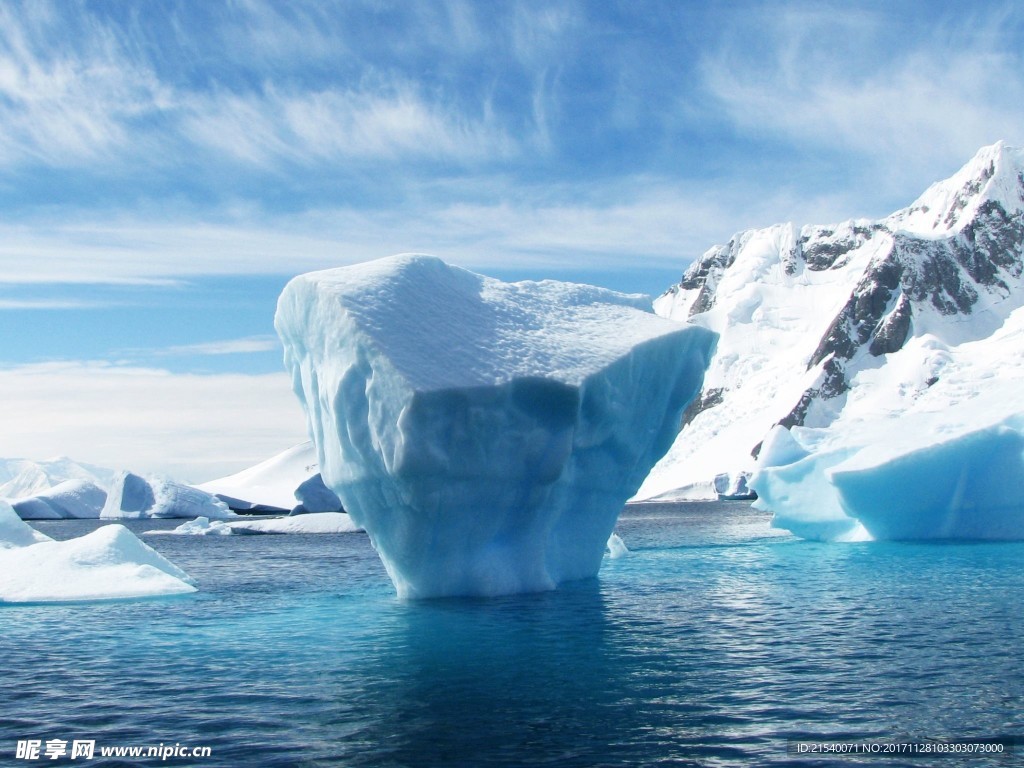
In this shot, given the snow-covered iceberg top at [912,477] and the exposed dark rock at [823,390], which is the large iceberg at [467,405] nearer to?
the snow-covered iceberg top at [912,477]

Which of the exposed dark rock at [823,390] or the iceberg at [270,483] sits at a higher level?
the exposed dark rock at [823,390]

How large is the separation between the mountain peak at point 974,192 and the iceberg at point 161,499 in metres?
125

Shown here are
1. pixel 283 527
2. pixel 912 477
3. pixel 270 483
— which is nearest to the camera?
pixel 912 477

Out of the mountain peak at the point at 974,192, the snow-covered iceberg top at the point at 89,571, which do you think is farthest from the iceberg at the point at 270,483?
the mountain peak at the point at 974,192

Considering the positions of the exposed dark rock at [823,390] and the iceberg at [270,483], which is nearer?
the iceberg at [270,483]

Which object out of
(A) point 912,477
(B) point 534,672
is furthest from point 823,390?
(B) point 534,672

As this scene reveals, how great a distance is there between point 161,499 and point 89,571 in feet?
174

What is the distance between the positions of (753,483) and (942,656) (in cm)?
2537

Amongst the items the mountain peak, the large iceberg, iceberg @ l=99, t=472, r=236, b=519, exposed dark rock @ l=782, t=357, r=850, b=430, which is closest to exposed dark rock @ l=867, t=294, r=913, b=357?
exposed dark rock @ l=782, t=357, r=850, b=430

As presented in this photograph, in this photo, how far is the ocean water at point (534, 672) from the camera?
8.73 m

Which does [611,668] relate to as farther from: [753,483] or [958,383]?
[958,383]

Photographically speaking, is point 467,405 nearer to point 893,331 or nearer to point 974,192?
point 893,331

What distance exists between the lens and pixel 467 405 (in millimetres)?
16641

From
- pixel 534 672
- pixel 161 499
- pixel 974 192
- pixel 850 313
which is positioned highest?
pixel 974 192
